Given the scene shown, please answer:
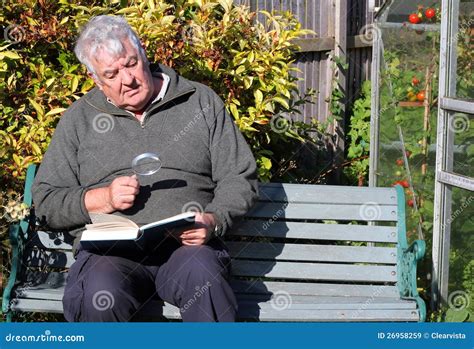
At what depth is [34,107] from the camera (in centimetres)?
512

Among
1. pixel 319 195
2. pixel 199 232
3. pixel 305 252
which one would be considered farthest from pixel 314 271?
pixel 199 232

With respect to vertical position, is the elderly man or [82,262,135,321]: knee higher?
the elderly man

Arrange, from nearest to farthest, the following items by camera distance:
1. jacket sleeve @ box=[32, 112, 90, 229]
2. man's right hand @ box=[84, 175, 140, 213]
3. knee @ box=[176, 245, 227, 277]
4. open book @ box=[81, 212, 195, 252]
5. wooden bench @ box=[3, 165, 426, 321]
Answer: open book @ box=[81, 212, 195, 252] < knee @ box=[176, 245, 227, 277] < man's right hand @ box=[84, 175, 140, 213] < jacket sleeve @ box=[32, 112, 90, 229] < wooden bench @ box=[3, 165, 426, 321]

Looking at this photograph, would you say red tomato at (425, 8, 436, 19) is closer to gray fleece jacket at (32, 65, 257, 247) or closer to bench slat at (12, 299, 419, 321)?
gray fleece jacket at (32, 65, 257, 247)

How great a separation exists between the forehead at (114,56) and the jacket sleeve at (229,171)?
0.44 m

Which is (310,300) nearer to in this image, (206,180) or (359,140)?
(206,180)

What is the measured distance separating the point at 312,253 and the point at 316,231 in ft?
0.36

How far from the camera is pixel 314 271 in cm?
477

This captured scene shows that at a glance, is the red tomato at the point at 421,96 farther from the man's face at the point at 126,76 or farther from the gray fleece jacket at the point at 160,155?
the man's face at the point at 126,76

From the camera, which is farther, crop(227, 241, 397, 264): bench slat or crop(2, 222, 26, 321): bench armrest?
crop(227, 241, 397, 264): bench slat

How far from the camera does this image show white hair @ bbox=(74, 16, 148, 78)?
4320mm

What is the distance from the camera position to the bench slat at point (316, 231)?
4.83 meters

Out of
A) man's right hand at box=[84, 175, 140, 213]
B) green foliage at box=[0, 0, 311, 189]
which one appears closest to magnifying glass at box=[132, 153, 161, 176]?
man's right hand at box=[84, 175, 140, 213]

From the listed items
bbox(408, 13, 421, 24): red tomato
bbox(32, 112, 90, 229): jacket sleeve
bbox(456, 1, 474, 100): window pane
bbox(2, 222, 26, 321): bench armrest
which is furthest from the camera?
bbox(408, 13, 421, 24): red tomato
